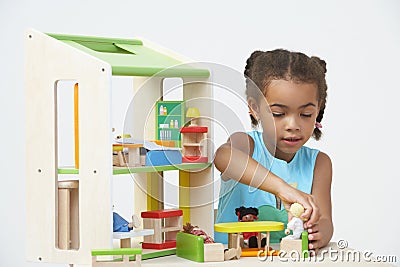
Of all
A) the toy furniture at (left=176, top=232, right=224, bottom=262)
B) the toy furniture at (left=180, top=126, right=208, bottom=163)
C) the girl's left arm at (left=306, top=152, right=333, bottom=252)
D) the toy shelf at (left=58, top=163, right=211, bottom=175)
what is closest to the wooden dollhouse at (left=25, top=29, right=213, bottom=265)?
the toy shelf at (left=58, top=163, right=211, bottom=175)

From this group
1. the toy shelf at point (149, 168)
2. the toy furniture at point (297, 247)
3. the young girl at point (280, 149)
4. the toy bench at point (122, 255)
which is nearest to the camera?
the toy bench at point (122, 255)

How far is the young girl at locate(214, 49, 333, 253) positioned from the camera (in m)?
2.56

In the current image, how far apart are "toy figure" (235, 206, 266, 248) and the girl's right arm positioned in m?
0.07

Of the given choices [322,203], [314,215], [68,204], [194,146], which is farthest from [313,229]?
[68,204]

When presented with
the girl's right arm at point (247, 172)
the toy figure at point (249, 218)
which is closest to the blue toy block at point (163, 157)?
the girl's right arm at point (247, 172)

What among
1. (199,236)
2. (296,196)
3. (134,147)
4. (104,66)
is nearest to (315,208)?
(296,196)

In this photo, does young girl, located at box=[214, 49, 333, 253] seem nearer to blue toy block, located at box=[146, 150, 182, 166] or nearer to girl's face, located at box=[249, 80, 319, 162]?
girl's face, located at box=[249, 80, 319, 162]

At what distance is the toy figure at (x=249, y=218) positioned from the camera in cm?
250

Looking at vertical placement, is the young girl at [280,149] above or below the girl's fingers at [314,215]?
above

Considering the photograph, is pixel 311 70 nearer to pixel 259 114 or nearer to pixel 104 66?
pixel 259 114

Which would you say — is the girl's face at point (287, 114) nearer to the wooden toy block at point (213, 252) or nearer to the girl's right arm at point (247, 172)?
the girl's right arm at point (247, 172)

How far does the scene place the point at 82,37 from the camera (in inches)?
99.1

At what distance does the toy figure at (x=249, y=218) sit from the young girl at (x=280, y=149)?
0.20 feet

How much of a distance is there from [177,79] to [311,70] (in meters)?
0.37
